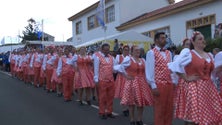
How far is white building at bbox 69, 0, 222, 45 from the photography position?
2027cm

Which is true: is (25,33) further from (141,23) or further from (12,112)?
(12,112)

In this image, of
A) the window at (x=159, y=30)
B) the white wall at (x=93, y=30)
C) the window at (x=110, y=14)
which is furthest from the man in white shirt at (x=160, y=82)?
Answer: the window at (x=110, y=14)

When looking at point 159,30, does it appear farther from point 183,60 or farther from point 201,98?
point 201,98

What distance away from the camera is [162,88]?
23.6 feet

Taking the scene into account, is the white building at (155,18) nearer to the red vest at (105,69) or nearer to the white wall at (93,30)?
the white wall at (93,30)

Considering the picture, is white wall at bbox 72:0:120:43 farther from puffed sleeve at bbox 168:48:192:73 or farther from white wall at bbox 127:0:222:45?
puffed sleeve at bbox 168:48:192:73

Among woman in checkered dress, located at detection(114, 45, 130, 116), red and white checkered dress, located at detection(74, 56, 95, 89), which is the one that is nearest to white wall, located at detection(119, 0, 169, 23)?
red and white checkered dress, located at detection(74, 56, 95, 89)

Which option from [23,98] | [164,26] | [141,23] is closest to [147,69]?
[23,98]

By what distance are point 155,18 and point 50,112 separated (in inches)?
605

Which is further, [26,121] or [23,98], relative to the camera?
[23,98]

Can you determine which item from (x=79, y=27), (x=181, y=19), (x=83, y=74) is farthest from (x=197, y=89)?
(x=79, y=27)

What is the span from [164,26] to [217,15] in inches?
213

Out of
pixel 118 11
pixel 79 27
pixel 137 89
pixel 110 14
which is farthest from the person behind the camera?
pixel 79 27

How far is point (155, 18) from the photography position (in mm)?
25391
